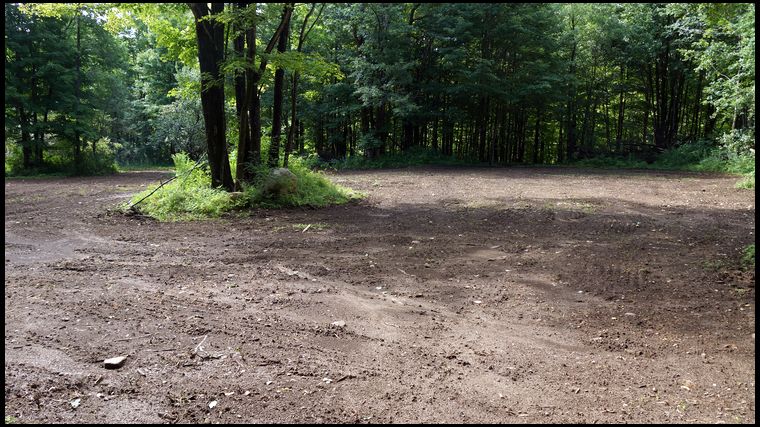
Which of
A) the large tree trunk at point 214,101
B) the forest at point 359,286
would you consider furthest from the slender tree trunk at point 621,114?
the large tree trunk at point 214,101

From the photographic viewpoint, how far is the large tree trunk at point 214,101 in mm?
11789

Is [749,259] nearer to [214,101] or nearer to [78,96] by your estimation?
[214,101]

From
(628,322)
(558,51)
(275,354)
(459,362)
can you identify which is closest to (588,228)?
(628,322)

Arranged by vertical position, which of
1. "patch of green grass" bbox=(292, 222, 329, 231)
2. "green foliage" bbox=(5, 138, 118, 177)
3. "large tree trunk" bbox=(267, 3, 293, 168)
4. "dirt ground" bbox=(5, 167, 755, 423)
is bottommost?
"dirt ground" bbox=(5, 167, 755, 423)

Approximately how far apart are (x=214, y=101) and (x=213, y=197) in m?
2.43

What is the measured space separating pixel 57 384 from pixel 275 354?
1.31 meters

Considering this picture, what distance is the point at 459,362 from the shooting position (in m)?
3.64

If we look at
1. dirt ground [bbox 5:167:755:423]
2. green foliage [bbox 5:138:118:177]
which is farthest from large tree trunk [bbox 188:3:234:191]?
green foliage [bbox 5:138:118:177]

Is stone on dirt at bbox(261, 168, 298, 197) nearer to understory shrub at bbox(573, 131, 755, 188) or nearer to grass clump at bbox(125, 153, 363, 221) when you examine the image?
grass clump at bbox(125, 153, 363, 221)

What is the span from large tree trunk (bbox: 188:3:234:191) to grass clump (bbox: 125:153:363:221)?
0.48 m

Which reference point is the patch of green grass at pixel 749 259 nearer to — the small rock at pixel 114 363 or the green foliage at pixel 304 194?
the small rock at pixel 114 363

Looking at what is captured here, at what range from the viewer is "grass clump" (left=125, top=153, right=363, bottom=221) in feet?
34.6

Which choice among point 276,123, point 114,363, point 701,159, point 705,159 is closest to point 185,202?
point 276,123

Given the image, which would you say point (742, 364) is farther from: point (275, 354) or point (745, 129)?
point (745, 129)
